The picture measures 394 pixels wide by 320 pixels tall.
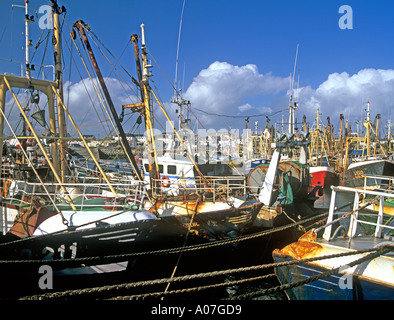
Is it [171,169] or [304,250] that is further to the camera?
[171,169]

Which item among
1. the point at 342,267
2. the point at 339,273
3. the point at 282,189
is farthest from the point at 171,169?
the point at 342,267

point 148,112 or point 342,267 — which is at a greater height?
point 148,112

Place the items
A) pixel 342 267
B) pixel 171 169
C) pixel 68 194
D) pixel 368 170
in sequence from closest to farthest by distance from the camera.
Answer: pixel 342 267 < pixel 68 194 < pixel 171 169 < pixel 368 170

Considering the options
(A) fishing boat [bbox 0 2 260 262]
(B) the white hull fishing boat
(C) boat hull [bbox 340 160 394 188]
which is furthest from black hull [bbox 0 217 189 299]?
(C) boat hull [bbox 340 160 394 188]

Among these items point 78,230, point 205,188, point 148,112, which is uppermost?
point 148,112

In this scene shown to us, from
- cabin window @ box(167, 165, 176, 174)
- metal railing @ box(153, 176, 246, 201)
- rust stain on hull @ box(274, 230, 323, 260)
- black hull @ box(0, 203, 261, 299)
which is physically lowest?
black hull @ box(0, 203, 261, 299)

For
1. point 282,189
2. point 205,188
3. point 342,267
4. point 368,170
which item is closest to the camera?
point 342,267

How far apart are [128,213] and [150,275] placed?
112 inches

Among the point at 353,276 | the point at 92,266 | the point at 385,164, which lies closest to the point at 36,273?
the point at 92,266

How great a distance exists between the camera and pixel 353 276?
533 centimetres

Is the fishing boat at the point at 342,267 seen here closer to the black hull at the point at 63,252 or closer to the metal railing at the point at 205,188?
the black hull at the point at 63,252

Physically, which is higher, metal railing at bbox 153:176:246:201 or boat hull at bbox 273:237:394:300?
metal railing at bbox 153:176:246:201

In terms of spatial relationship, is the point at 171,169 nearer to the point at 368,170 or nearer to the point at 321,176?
the point at 321,176

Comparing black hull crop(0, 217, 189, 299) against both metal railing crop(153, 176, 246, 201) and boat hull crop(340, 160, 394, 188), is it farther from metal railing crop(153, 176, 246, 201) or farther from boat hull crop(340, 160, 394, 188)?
boat hull crop(340, 160, 394, 188)
